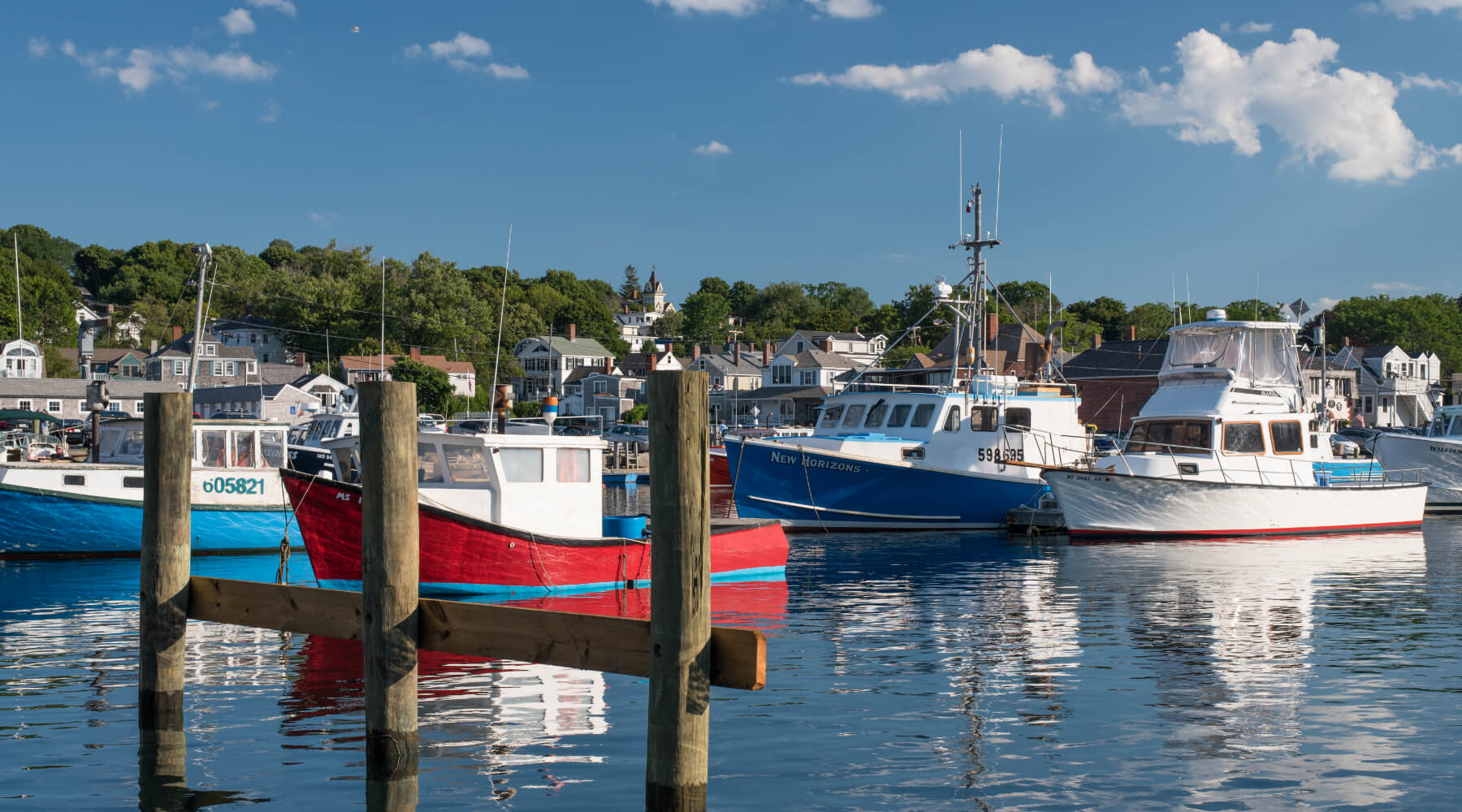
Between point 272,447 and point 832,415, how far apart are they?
48.9 feet

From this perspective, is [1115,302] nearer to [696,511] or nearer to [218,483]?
[218,483]

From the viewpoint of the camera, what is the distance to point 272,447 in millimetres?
25812

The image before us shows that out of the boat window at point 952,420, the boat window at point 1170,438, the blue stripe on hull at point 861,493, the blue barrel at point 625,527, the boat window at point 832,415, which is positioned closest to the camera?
the blue barrel at point 625,527

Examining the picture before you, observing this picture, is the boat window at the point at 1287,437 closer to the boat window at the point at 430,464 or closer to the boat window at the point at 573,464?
the boat window at the point at 573,464

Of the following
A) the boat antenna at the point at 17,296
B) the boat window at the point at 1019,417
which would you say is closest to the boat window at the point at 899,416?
the boat window at the point at 1019,417

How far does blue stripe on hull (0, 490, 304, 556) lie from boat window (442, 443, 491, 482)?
930 centimetres

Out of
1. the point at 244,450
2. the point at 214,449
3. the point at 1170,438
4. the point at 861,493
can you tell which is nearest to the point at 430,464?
the point at 244,450

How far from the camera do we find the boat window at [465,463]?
16.8 m

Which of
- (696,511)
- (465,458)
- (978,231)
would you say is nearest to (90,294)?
(978,231)

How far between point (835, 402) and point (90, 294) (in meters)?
152

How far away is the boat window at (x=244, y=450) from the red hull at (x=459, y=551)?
9329 mm

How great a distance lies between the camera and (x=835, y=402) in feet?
111

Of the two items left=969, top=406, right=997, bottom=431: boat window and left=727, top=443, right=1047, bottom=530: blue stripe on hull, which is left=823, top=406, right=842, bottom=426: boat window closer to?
left=727, top=443, right=1047, bottom=530: blue stripe on hull

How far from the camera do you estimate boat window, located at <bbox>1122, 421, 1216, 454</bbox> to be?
94.5 feet
